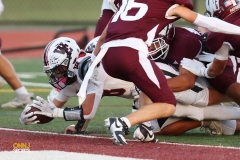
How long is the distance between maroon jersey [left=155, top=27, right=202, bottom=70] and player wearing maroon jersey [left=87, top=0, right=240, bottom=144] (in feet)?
2.81

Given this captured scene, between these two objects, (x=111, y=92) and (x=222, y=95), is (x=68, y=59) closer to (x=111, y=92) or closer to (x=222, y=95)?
(x=111, y=92)

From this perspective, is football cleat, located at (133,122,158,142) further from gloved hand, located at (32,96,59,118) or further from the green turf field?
gloved hand, located at (32,96,59,118)

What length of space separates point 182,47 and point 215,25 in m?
0.96

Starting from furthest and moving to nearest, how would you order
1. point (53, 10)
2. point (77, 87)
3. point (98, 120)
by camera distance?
point (53, 10), point (98, 120), point (77, 87)

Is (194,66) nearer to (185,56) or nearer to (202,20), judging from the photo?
(185,56)

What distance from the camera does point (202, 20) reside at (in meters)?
4.80

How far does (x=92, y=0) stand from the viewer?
960 inches

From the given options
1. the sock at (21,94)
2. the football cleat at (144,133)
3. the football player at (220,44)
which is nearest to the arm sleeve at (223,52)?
the football player at (220,44)

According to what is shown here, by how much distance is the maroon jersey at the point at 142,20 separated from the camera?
189 inches

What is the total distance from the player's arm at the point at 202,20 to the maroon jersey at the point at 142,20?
5 cm

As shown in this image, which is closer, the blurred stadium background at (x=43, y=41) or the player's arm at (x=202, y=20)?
the player's arm at (x=202, y=20)

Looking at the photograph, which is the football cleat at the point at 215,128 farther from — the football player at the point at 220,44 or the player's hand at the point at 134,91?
the player's hand at the point at 134,91

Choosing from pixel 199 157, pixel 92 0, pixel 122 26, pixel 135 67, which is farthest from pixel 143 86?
pixel 92 0

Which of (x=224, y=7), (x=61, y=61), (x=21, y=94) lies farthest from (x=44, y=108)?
(x=21, y=94)
